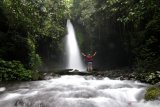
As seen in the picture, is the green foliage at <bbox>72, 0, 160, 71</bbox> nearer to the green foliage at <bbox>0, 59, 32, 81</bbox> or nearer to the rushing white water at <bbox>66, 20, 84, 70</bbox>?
the rushing white water at <bbox>66, 20, 84, 70</bbox>

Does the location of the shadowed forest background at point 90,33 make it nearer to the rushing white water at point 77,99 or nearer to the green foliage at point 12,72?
the green foliage at point 12,72

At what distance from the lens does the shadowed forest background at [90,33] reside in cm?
1342

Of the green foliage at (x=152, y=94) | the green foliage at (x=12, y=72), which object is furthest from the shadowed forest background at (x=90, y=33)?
the green foliage at (x=152, y=94)

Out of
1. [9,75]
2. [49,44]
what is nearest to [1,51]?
[9,75]

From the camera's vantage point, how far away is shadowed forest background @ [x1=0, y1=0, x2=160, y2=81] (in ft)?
44.0

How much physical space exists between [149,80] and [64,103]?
17.8 feet

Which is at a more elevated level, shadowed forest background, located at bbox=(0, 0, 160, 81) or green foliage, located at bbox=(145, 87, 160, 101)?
shadowed forest background, located at bbox=(0, 0, 160, 81)

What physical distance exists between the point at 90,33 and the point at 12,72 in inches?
520

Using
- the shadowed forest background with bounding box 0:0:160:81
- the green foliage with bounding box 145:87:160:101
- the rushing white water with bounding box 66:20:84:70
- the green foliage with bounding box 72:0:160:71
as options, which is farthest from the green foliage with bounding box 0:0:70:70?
the rushing white water with bounding box 66:20:84:70

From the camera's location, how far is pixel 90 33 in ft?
81.0

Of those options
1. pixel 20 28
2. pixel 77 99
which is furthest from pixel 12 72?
pixel 77 99

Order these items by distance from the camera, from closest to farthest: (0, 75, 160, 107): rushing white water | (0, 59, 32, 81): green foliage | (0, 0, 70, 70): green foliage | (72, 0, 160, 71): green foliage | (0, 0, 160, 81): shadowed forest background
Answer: (0, 75, 160, 107): rushing white water < (0, 59, 32, 81): green foliage < (0, 0, 160, 81): shadowed forest background < (72, 0, 160, 71): green foliage < (0, 0, 70, 70): green foliage

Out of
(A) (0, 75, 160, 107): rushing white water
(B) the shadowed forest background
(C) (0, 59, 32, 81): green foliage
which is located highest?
(B) the shadowed forest background

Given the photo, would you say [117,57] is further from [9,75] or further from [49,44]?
[9,75]
